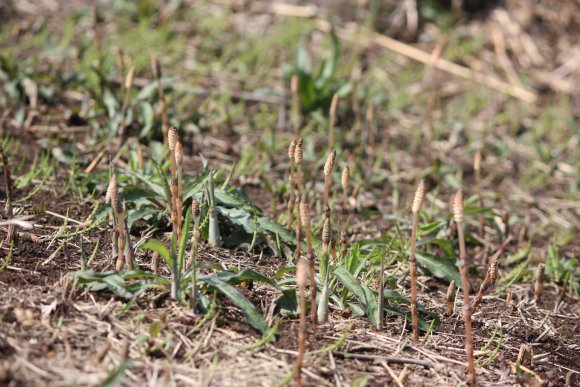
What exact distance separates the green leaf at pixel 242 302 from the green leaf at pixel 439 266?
99 centimetres

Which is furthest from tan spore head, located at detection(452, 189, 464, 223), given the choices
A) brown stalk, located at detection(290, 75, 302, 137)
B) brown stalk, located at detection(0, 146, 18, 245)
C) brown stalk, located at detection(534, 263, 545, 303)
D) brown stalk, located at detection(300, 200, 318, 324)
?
brown stalk, located at detection(290, 75, 302, 137)

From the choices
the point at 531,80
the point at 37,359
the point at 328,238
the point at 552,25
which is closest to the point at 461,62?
the point at 531,80

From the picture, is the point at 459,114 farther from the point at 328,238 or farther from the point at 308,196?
the point at 328,238

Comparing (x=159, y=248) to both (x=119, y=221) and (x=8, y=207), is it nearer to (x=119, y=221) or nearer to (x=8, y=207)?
(x=119, y=221)

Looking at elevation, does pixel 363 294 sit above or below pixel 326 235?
below

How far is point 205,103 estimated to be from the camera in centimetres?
457

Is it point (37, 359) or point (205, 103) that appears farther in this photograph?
point (205, 103)

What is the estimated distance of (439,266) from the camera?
3.23 meters

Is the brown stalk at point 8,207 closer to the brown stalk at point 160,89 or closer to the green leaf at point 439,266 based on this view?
the brown stalk at point 160,89

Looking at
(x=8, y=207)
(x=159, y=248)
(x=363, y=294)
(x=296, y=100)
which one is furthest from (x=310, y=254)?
(x=296, y=100)

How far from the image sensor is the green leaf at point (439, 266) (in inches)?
126

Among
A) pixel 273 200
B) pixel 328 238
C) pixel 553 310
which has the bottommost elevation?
pixel 553 310

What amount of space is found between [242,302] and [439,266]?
105cm

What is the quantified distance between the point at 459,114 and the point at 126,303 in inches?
134
